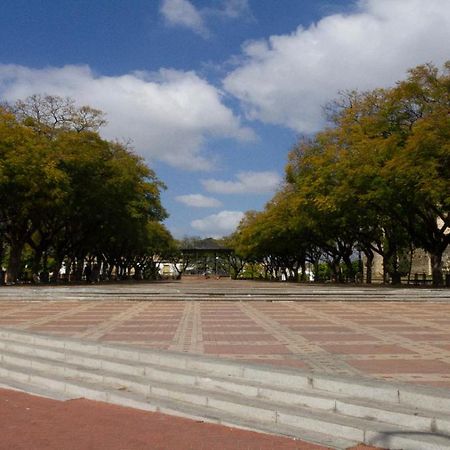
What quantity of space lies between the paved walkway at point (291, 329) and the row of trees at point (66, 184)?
642 centimetres

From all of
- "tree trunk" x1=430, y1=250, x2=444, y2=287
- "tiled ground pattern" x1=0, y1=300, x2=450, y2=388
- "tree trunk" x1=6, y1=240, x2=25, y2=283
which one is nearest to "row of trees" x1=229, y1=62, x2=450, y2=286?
"tree trunk" x1=430, y1=250, x2=444, y2=287

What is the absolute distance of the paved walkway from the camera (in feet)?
28.7

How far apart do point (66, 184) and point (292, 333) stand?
20.1m

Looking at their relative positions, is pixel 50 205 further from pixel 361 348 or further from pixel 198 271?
pixel 198 271

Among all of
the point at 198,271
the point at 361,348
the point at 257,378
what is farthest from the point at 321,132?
the point at 198,271

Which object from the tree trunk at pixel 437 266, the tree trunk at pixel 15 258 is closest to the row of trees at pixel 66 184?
the tree trunk at pixel 15 258

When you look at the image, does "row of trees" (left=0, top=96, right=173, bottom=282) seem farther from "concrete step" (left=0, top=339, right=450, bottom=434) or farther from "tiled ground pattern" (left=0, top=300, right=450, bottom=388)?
"concrete step" (left=0, top=339, right=450, bottom=434)

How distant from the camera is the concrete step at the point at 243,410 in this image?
5.55 m

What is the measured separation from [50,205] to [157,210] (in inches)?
615

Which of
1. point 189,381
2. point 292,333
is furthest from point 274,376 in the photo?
point 292,333

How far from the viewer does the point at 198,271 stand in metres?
130

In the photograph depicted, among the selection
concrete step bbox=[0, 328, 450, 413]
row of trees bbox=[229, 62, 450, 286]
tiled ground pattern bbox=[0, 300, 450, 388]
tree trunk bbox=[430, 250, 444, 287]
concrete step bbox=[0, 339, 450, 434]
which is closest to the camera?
concrete step bbox=[0, 339, 450, 434]

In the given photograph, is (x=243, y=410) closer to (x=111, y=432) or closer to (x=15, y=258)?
(x=111, y=432)

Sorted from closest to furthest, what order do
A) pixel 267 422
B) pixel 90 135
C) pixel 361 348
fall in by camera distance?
1. pixel 267 422
2. pixel 361 348
3. pixel 90 135
